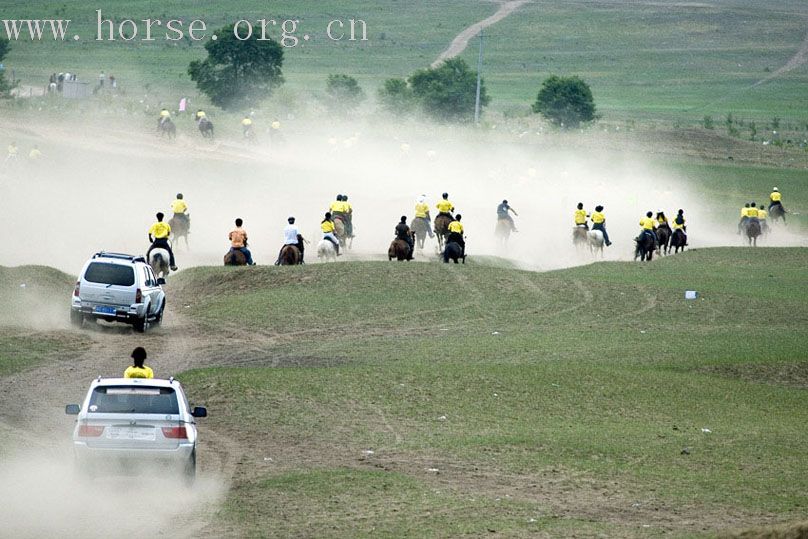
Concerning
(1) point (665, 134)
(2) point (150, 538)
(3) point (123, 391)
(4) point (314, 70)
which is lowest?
(2) point (150, 538)

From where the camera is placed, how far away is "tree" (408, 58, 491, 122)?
128250mm

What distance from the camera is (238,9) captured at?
191375 mm

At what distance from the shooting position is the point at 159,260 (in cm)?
4272

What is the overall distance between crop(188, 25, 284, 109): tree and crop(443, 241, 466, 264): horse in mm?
72585

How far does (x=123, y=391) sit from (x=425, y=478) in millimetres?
4558

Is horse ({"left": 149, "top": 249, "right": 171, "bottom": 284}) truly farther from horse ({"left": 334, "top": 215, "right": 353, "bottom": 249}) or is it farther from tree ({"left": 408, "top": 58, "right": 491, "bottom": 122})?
tree ({"left": 408, "top": 58, "right": 491, "bottom": 122})

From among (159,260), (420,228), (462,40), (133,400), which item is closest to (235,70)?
(420,228)

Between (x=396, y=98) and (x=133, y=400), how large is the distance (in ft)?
361

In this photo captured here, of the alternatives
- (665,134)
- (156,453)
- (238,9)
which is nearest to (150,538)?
(156,453)

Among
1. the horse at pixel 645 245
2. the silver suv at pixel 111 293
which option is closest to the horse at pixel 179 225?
the horse at pixel 645 245

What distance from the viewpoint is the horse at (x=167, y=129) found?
87.4 meters

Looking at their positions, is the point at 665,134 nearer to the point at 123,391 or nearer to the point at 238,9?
the point at 238,9

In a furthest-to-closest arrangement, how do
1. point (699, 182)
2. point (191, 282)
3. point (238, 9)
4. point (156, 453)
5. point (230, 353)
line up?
point (238, 9) → point (699, 182) → point (191, 282) → point (230, 353) → point (156, 453)

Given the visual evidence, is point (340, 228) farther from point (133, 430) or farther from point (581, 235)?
point (133, 430)
